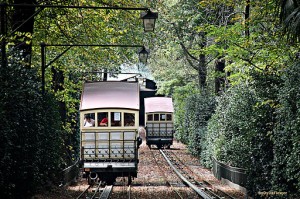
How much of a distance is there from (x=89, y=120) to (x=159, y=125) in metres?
23.6

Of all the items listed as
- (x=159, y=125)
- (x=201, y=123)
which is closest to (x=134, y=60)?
(x=201, y=123)

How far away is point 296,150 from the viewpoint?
42.0 ft

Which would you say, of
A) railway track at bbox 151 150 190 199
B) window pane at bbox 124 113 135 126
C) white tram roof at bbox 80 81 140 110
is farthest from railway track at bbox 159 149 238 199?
white tram roof at bbox 80 81 140 110

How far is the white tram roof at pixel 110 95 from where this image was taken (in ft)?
75.3

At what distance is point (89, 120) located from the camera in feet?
75.2

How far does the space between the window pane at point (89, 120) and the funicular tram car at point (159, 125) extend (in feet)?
75.8

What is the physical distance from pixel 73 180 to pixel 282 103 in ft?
45.0

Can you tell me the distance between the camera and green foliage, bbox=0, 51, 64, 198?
40.8ft

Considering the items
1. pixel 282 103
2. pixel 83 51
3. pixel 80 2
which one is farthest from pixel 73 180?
pixel 282 103

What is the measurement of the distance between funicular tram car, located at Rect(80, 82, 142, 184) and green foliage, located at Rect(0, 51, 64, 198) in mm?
3702

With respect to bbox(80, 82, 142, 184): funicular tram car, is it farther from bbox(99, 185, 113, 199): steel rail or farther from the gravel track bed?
the gravel track bed

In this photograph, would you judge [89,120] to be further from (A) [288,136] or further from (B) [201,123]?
(B) [201,123]

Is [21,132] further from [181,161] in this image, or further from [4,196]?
[181,161]

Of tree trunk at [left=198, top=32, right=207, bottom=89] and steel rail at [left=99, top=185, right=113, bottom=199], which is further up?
tree trunk at [left=198, top=32, right=207, bottom=89]
